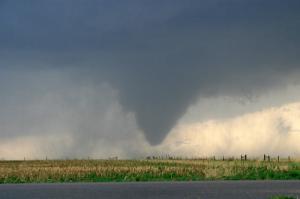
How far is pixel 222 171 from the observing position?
240 ft

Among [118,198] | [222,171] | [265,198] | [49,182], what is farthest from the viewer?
[222,171]

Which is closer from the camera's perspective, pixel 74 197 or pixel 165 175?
pixel 74 197

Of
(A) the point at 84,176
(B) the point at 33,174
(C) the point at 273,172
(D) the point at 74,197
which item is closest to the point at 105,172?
(A) the point at 84,176

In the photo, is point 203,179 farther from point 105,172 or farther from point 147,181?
point 105,172

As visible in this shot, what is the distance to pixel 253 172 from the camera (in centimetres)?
7431

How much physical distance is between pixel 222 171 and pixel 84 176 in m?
17.1

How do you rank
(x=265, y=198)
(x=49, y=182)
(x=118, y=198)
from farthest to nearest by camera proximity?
(x=49, y=182) → (x=118, y=198) → (x=265, y=198)

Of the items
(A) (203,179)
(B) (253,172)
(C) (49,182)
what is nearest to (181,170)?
(A) (203,179)

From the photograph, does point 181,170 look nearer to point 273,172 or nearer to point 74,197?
point 273,172

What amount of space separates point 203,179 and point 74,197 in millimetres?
28555

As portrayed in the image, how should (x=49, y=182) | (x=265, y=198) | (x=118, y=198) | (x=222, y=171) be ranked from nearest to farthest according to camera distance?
(x=265, y=198), (x=118, y=198), (x=49, y=182), (x=222, y=171)

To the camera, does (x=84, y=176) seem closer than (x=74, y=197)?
No

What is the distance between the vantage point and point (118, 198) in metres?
44.5

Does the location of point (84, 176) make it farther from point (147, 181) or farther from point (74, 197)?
point (74, 197)
